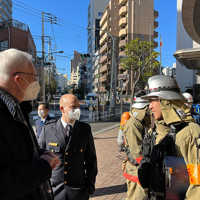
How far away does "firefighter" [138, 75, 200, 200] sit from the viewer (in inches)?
54.3

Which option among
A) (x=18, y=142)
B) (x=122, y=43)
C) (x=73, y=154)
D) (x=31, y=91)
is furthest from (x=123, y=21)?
(x=18, y=142)

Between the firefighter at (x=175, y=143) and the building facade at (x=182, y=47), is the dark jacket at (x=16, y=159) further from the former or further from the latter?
the building facade at (x=182, y=47)

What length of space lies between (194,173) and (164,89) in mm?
913

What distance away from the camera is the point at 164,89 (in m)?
1.99

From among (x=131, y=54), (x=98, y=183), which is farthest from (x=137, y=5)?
(x=98, y=183)

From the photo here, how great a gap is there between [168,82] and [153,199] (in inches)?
48.2

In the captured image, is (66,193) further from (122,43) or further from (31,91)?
(122,43)

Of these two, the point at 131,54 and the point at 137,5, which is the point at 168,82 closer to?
the point at 131,54

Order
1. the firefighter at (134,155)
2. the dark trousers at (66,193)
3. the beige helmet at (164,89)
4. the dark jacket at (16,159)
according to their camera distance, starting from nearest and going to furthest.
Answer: the dark jacket at (16,159) → the beige helmet at (164,89) → the dark trousers at (66,193) → the firefighter at (134,155)

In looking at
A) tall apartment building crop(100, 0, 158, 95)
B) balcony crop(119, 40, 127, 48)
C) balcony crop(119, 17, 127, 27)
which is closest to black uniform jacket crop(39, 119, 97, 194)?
tall apartment building crop(100, 0, 158, 95)

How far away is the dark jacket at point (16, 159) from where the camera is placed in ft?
3.38

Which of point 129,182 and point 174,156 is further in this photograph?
point 129,182

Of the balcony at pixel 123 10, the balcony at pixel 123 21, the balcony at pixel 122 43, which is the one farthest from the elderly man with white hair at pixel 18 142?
the balcony at pixel 123 10

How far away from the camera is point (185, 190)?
1.40 meters
